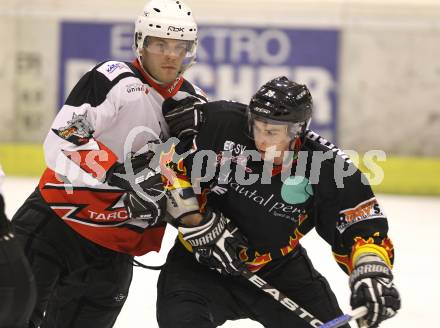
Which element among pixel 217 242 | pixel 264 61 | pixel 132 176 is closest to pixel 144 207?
pixel 132 176

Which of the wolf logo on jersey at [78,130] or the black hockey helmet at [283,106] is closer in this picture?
the black hockey helmet at [283,106]

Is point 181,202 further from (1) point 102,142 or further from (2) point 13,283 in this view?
(2) point 13,283

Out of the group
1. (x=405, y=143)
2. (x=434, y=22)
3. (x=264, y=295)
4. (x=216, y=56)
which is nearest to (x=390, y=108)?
(x=405, y=143)

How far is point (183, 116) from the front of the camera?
128 inches

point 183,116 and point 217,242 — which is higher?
point 183,116

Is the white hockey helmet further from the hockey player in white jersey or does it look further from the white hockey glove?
the white hockey glove

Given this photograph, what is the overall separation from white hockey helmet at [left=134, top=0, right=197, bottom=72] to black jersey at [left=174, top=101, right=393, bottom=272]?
32cm

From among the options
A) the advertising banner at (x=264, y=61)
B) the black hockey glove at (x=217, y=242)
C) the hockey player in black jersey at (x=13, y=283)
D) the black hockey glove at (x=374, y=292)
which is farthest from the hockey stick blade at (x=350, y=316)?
the advertising banner at (x=264, y=61)

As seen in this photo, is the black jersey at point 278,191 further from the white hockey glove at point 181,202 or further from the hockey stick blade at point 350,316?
the hockey stick blade at point 350,316

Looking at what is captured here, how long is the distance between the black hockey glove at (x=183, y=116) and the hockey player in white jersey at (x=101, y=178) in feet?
0.12

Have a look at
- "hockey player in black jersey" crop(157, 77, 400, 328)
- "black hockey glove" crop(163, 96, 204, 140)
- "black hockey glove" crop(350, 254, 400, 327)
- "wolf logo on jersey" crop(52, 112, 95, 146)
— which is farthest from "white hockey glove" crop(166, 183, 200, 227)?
"black hockey glove" crop(350, 254, 400, 327)

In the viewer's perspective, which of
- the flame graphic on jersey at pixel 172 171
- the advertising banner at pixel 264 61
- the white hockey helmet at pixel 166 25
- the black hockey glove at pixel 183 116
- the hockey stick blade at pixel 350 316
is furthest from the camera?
the advertising banner at pixel 264 61

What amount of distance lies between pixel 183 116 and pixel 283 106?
430 millimetres

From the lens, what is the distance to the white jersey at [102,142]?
3.19 meters
